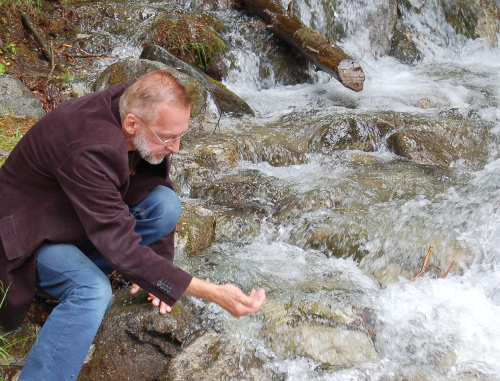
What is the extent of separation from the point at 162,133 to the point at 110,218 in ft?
1.45

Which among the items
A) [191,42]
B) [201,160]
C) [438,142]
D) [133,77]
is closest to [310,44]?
[191,42]

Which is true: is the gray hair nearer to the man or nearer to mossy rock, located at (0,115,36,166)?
the man

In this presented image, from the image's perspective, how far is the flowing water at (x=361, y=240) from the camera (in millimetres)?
3066

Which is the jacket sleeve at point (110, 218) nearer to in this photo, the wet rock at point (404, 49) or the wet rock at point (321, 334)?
the wet rock at point (321, 334)

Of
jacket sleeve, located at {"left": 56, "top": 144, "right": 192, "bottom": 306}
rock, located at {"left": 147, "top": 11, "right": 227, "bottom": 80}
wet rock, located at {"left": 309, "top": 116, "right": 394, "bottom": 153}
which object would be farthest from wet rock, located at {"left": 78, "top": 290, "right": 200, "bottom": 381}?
rock, located at {"left": 147, "top": 11, "right": 227, "bottom": 80}

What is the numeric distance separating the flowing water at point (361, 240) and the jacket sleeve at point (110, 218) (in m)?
0.96

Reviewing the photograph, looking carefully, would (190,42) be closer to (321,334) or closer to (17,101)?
(17,101)

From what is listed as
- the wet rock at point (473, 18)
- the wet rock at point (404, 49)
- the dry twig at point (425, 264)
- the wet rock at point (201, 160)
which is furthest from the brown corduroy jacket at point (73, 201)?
the wet rock at point (473, 18)

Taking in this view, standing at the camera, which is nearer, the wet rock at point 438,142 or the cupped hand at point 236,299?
the cupped hand at point 236,299

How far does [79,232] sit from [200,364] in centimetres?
96

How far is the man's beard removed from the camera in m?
2.35

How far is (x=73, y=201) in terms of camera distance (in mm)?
2174

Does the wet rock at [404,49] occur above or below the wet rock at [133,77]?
below

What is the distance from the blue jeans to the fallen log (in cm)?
544
